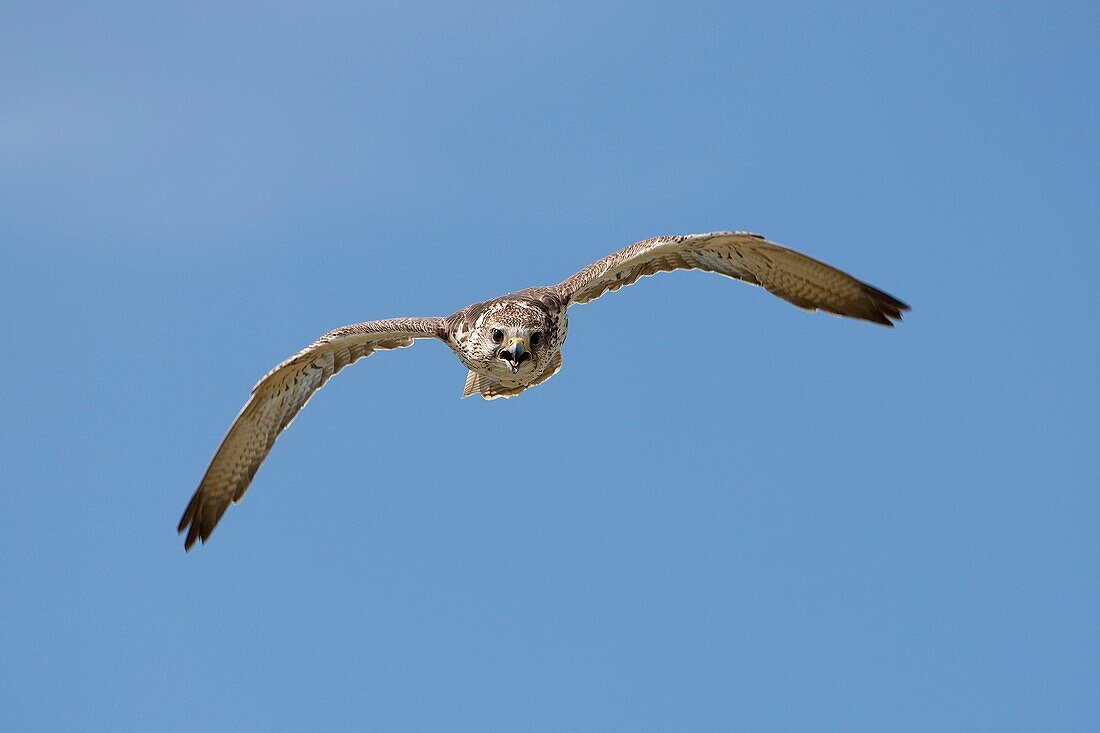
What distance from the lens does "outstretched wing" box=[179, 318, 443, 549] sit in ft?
49.7

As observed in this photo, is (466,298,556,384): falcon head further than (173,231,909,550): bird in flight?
No

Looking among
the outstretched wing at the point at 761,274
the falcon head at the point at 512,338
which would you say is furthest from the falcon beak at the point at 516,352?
the outstretched wing at the point at 761,274

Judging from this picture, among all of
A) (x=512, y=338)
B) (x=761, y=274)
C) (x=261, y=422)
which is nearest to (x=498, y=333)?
(x=512, y=338)

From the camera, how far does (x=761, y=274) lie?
1522 cm

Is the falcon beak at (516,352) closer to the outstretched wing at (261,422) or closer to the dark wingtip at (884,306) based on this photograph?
the outstretched wing at (261,422)

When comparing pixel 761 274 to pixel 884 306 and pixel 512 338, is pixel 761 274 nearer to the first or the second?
pixel 884 306

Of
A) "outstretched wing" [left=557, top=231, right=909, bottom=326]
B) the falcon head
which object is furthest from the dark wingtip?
the falcon head

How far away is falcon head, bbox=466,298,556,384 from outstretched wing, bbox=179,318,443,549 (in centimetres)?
167

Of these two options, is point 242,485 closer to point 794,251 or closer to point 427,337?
point 427,337

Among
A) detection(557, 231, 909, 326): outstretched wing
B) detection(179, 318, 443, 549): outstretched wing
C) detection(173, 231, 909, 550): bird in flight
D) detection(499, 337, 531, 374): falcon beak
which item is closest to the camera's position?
detection(499, 337, 531, 374): falcon beak

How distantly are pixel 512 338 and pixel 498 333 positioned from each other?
0.61 ft

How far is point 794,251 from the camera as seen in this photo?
578 inches

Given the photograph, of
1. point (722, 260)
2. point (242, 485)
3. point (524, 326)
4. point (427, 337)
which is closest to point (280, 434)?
point (242, 485)

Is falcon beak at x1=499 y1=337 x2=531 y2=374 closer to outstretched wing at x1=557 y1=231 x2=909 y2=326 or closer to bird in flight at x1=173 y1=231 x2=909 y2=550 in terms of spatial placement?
bird in flight at x1=173 y1=231 x2=909 y2=550
